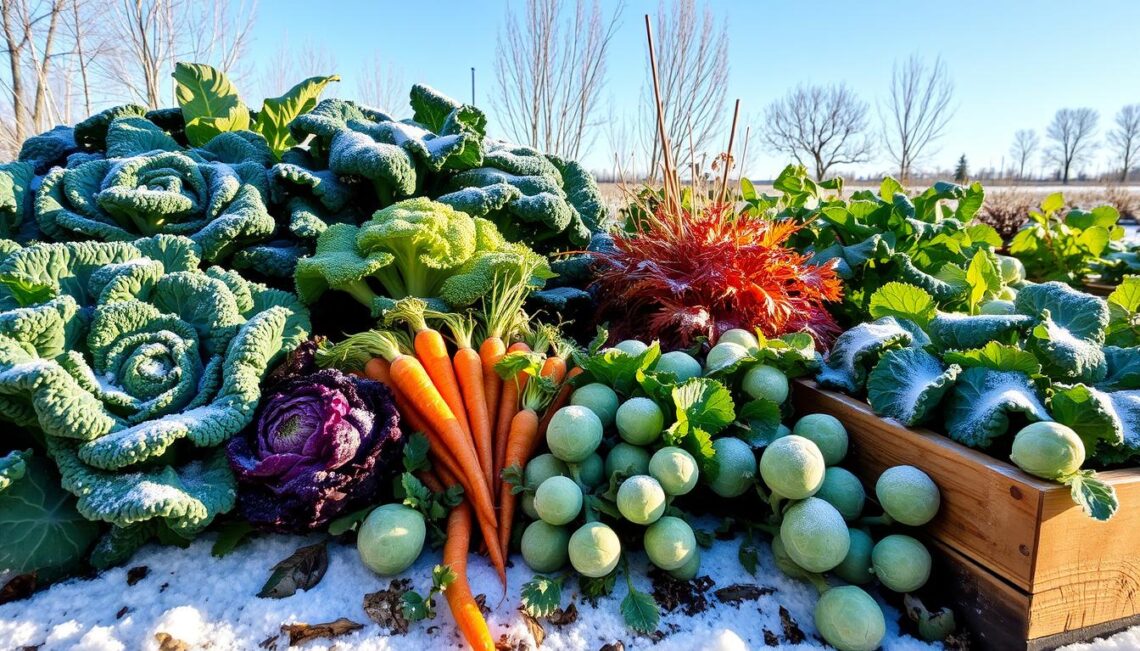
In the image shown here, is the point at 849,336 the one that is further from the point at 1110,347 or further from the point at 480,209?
the point at 480,209

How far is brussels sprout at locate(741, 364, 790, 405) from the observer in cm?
145

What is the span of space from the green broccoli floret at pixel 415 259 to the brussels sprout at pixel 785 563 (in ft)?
3.39

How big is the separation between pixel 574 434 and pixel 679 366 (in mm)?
381

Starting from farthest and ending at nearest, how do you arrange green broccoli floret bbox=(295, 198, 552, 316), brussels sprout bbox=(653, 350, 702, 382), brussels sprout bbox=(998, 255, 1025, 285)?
1. brussels sprout bbox=(998, 255, 1025, 285)
2. green broccoli floret bbox=(295, 198, 552, 316)
3. brussels sprout bbox=(653, 350, 702, 382)

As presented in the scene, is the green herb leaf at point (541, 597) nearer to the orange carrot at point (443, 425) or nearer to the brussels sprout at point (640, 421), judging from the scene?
the orange carrot at point (443, 425)

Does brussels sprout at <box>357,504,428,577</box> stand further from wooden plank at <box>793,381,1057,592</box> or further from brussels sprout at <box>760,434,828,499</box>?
wooden plank at <box>793,381,1057,592</box>

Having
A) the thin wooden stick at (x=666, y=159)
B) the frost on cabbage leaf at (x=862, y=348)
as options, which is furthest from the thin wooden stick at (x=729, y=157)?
the frost on cabbage leaf at (x=862, y=348)

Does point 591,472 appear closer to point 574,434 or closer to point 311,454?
point 574,434

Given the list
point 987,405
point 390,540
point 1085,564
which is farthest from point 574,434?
point 1085,564

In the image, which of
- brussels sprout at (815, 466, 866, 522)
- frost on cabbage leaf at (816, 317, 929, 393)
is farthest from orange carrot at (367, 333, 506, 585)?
frost on cabbage leaf at (816, 317, 929, 393)

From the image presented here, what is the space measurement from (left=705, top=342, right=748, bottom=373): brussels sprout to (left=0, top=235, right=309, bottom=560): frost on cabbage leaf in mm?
1114

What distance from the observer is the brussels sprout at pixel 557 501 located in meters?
1.22

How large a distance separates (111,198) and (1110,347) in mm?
2732

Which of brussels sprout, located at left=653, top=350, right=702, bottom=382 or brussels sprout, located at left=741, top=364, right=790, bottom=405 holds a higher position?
brussels sprout, located at left=653, top=350, right=702, bottom=382
